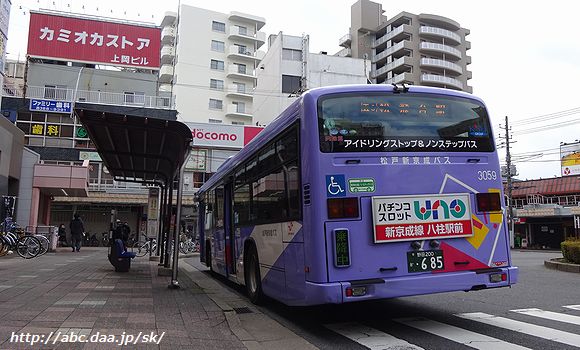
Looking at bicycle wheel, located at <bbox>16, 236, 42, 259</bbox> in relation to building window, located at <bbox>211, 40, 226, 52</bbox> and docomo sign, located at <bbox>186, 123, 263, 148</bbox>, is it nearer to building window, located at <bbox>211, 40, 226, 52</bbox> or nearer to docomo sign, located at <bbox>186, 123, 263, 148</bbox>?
docomo sign, located at <bbox>186, 123, 263, 148</bbox>

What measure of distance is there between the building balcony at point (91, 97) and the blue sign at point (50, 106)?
128cm

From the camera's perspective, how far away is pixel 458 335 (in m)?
5.95

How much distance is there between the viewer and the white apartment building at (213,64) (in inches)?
2501

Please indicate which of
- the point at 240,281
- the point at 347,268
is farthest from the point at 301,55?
the point at 347,268

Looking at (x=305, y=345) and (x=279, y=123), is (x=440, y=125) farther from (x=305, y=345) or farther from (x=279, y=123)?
(x=305, y=345)

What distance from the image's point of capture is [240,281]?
9602 millimetres

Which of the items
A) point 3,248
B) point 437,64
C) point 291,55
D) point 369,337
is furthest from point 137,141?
point 437,64

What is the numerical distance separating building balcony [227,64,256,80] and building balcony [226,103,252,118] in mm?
4239

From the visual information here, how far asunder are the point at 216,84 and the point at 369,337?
2441 inches

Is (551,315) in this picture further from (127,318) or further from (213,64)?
(213,64)

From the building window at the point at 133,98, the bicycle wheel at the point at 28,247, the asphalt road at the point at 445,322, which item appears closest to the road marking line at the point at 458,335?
the asphalt road at the point at 445,322

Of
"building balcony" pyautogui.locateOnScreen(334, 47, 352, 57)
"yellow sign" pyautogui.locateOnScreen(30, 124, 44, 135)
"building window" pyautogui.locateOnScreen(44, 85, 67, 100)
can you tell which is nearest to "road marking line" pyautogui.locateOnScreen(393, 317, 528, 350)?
"yellow sign" pyautogui.locateOnScreen(30, 124, 44, 135)

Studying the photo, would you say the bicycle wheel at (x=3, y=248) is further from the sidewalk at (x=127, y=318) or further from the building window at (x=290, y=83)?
the building window at (x=290, y=83)

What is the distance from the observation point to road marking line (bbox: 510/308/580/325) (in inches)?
267
